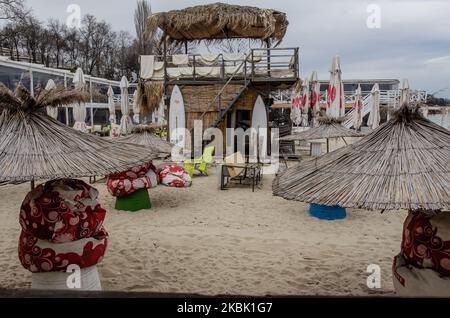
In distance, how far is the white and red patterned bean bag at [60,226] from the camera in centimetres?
317

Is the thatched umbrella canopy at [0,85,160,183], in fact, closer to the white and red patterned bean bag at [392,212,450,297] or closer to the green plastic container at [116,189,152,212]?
the white and red patterned bean bag at [392,212,450,297]

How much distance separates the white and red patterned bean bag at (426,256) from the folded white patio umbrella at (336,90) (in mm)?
7821

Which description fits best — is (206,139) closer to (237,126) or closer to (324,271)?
(237,126)

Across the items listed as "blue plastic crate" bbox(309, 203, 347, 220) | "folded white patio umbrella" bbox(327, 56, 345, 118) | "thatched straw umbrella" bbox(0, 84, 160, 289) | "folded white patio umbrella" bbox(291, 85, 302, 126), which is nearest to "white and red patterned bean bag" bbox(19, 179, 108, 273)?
"thatched straw umbrella" bbox(0, 84, 160, 289)

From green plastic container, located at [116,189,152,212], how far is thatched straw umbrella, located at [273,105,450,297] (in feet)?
16.3

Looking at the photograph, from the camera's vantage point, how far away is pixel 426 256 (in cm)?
262

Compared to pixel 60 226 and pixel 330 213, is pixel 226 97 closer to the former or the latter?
pixel 330 213

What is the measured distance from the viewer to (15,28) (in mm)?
18656

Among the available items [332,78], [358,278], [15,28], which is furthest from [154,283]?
[15,28]

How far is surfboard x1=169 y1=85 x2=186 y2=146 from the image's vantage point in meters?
13.9
